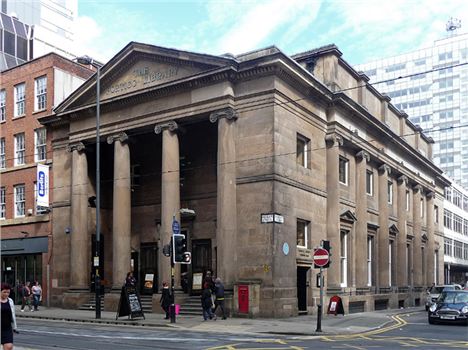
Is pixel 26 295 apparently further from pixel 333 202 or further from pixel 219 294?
pixel 333 202

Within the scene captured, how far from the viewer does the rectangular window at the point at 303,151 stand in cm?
3017

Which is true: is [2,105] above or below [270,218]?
above

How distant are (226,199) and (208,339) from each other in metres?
9.86

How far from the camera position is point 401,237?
42750 mm

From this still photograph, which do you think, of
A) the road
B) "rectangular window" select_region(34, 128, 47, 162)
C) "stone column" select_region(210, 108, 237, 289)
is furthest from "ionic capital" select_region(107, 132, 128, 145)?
the road

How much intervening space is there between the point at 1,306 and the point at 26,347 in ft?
18.7

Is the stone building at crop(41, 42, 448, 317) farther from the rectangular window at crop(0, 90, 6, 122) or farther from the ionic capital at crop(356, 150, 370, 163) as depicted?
the rectangular window at crop(0, 90, 6, 122)

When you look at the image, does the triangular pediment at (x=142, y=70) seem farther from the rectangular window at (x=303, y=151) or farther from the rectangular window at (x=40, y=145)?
the rectangular window at (x=303, y=151)

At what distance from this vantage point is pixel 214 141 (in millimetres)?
32438

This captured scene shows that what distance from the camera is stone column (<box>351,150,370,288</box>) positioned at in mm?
34938

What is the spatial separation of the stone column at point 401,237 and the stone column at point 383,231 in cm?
322

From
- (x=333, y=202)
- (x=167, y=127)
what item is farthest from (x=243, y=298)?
(x=167, y=127)

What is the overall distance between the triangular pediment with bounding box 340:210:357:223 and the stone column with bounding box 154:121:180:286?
9390mm

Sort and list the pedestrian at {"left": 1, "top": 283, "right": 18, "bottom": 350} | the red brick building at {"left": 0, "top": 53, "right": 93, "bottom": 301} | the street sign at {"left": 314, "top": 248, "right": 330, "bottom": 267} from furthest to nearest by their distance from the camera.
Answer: the red brick building at {"left": 0, "top": 53, "right": 93, "bottom": 301}
the street sign at {"left": 314, "top": 248, "right": 330, "bottom": 267}
the pedestrian at {"left": 1, "top": 283, "right": 18, "bottom": 350}
